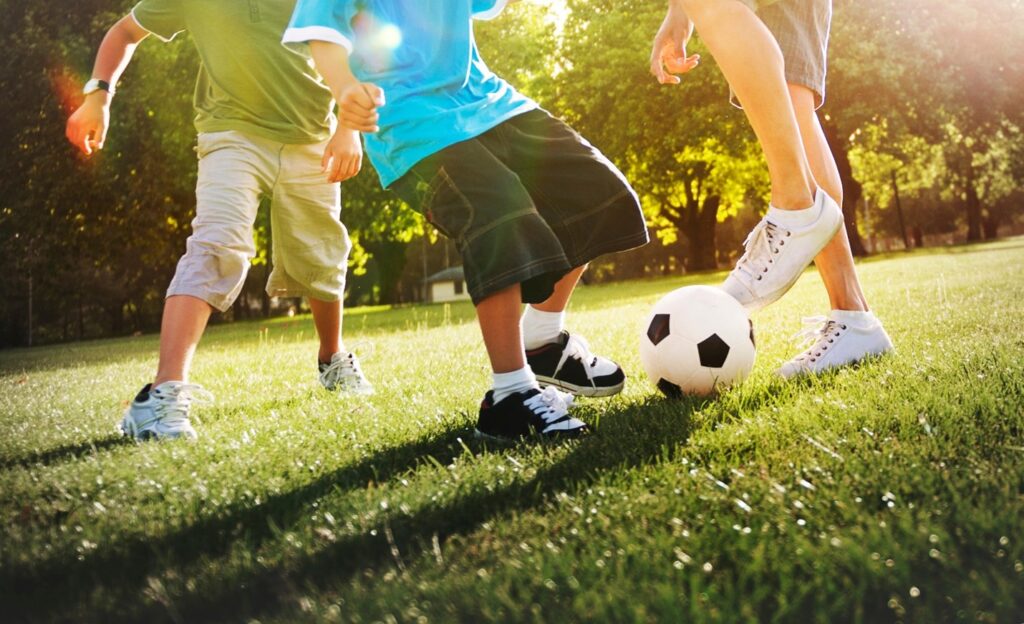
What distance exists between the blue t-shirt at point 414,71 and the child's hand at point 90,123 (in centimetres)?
166

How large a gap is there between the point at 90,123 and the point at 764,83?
3.11 m

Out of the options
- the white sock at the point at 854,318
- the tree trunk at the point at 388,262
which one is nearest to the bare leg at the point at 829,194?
the white sock at the point at 854,318

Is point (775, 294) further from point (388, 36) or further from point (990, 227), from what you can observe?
point (990, 227)

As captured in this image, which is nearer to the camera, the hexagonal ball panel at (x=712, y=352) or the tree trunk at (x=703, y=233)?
the hexagonal ball panel at (x=712, y=352)

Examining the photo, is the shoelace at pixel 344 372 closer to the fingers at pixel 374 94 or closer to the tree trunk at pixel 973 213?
the fingers at pixel 374 94

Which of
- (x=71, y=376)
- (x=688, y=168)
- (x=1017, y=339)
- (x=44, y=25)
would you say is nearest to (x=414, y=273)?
(x=688, y=168)

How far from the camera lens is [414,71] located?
302 centimetres

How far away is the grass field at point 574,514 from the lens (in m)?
1.41

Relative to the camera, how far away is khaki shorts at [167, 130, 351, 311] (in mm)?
3866

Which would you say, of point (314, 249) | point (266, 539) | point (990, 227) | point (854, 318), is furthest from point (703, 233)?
point (266, 539)

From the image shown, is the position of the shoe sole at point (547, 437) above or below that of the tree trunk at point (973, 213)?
below

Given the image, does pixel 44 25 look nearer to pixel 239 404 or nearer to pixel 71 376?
pixel 71 376

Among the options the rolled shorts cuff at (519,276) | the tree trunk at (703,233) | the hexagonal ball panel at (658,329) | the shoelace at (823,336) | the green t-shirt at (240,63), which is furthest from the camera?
the tree trunk at (703,233)

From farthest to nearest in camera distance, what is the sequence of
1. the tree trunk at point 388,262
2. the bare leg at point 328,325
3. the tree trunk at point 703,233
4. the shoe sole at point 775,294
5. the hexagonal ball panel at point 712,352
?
the tree trunk at point 388,262 → the tree trunk at point 703,233 → the bare leg at point 328,325 → the shoe sole at point 775,294 → the hexagonal ball panel at point 712,352
